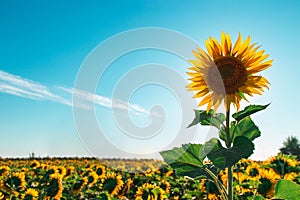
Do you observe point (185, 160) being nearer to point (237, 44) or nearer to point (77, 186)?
point (237, 44)

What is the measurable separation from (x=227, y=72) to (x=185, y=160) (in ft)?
1.43

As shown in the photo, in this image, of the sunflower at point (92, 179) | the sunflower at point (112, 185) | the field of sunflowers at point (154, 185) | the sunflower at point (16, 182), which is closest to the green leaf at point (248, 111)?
the field of sunflowers at point (154, 185)

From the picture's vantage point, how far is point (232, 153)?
4.30ft

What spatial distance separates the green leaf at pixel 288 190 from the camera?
152 centimetres

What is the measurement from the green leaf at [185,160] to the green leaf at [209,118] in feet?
0.38

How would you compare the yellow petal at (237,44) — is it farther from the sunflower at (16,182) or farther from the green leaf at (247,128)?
the sunflower at (16,182)

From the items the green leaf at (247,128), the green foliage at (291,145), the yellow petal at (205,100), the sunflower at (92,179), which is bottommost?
the green leaf at (247,128)

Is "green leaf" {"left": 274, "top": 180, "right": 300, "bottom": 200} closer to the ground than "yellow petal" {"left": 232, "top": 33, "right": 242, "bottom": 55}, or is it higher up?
closer to the ground

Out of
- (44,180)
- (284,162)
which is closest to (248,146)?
(284,162)

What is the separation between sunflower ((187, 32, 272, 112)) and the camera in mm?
1614

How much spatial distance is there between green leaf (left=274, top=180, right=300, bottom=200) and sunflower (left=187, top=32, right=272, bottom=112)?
39 cm

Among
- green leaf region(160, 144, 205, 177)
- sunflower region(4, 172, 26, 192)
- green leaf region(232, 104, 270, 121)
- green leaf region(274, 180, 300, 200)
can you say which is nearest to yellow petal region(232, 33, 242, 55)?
green leaf region(232, 104, 270, 121)

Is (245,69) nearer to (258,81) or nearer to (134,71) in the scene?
(258,81)

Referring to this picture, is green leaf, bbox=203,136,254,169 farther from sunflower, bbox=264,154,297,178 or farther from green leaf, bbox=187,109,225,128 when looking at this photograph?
sunflower, bbox=264,154,297,178
